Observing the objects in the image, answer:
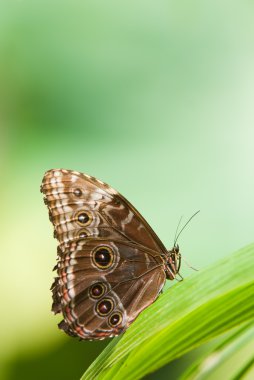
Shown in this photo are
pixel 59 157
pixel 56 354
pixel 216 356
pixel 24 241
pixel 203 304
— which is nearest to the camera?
pixel 203 304

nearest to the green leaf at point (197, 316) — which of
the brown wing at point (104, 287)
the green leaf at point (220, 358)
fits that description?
the green leaf at point (220, 358)

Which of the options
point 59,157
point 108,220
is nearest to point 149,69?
point 59,157

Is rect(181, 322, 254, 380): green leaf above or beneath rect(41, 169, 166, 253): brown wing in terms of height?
beneath

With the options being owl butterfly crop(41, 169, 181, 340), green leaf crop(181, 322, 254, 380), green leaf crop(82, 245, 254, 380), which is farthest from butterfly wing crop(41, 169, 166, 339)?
green leaf crop(82, 245, 254, 380)

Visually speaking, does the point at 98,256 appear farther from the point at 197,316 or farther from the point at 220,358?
the point at 197,316

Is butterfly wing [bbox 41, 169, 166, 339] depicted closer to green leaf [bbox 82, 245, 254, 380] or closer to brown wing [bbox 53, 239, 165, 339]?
brown wing [bbox 53, 239, 165, 339]

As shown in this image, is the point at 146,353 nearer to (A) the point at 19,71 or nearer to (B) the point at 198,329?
(B) the point at 198,329

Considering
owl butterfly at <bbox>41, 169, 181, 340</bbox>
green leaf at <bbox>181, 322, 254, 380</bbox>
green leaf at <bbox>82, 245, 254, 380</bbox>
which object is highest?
owl butterfly at <bbox>41, 169, 181, 340</bbox>

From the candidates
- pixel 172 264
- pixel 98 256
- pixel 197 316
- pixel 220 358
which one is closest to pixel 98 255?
pixel 98 256

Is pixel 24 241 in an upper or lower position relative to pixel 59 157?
lower
